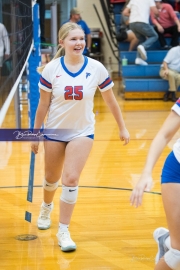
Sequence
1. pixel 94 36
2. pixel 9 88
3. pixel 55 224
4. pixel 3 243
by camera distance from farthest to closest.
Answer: pixel 94 36
pixel 9 88
pixel 55 224
pixel 3 243

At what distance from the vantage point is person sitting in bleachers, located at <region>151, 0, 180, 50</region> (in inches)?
516

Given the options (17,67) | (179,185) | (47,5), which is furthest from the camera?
(47,5)

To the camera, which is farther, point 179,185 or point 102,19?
point 102,19

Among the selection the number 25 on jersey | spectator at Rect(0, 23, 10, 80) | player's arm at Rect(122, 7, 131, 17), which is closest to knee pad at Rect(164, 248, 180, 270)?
the number 25 on jersey

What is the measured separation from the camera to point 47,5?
1212 cm

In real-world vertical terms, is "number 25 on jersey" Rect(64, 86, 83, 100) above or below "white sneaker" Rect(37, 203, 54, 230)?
above

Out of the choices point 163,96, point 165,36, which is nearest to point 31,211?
point 163,96

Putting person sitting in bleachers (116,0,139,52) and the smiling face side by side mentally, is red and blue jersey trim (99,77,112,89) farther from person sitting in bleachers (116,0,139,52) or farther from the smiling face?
person sitting in bleachers (116,0,139,52)

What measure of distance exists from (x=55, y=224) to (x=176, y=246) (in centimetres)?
191

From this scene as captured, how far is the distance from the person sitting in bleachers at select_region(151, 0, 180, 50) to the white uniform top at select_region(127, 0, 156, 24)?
45 cm

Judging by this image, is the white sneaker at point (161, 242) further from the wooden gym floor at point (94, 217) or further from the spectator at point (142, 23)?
the spectator at point (142, 23)

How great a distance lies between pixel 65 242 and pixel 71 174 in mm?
488

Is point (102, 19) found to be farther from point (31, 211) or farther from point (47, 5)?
point (31, 211)

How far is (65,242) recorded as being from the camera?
400 cm
